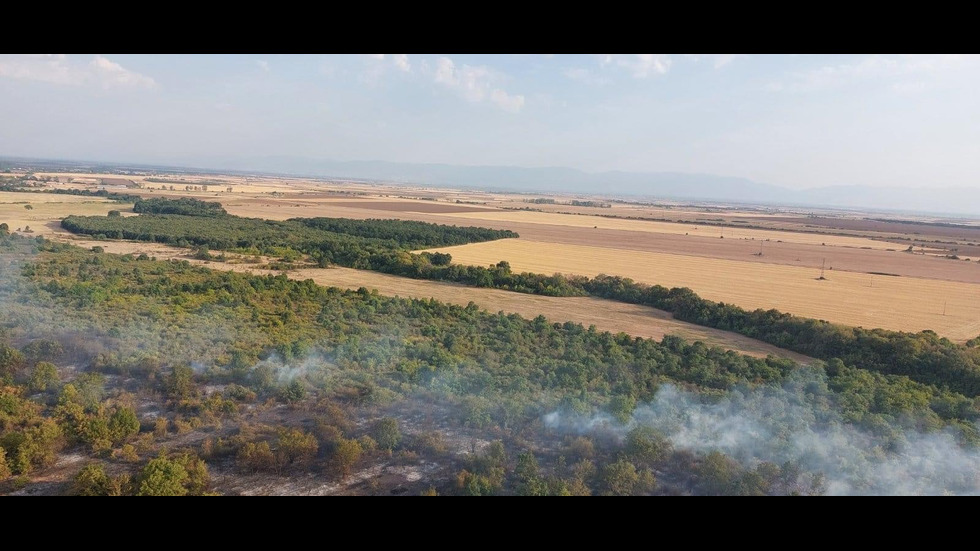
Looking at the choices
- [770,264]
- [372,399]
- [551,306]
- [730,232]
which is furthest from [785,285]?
[730,232]

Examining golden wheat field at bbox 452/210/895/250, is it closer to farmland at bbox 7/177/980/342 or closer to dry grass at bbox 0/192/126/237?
farmland at bbox 7/177/980/342

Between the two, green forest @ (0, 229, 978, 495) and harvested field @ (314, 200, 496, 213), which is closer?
green forest @ (0, 229, 978, 495)

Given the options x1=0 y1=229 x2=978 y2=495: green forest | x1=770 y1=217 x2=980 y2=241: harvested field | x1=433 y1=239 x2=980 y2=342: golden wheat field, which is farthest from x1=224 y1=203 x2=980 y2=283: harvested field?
x1=0 y1=229 x2=978 y2=495: green forest

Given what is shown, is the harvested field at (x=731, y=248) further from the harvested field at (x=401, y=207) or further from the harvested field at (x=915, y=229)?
the harvested field at (x=915, y=229)

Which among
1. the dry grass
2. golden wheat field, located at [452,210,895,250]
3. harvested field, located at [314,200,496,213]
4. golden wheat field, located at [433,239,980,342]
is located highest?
harvested field, located at [314,200,496,213]
